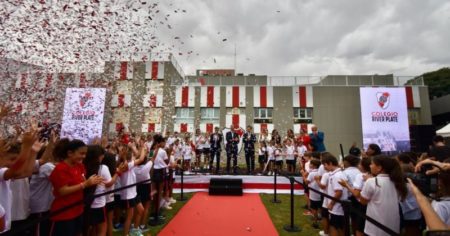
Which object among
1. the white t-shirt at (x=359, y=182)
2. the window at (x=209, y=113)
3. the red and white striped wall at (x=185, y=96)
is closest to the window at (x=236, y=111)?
the window at (x=209, y=113)

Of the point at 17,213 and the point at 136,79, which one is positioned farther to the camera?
the point at 136,79

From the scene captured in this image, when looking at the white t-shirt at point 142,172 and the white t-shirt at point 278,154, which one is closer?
the white t-shirt at point 142,172

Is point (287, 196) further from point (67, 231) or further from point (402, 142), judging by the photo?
point (402, 142)

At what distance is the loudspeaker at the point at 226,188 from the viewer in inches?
356

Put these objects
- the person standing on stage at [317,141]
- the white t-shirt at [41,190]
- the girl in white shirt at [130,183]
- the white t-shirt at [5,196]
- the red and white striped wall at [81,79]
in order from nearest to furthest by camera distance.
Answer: the white t-shirt at [5,196], the white t-shirt at [41,190], the girl in white shirt at [130,183], the person standing on stage at [317,141], the red and white striped wall at [81,79]

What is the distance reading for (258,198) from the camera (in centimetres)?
863

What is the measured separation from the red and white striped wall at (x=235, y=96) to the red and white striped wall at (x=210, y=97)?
77cm

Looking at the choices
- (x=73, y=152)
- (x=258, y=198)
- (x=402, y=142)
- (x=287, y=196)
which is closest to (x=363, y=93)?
(x=402, y=142)

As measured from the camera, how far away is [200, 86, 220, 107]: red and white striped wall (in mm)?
19312

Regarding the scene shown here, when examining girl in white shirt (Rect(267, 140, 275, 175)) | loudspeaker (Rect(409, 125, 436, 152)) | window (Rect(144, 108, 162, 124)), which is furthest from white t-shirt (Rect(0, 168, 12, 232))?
loudspeaker (Rect(409, 125, 436, 152))

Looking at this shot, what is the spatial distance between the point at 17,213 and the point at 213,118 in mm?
16606

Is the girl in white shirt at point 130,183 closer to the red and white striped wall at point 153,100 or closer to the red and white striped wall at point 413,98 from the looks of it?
the red and white striped wall at point 153,100

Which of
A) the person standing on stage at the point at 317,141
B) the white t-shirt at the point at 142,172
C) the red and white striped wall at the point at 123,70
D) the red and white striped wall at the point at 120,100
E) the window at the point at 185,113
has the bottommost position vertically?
the white t-shirt at the point at 142,172

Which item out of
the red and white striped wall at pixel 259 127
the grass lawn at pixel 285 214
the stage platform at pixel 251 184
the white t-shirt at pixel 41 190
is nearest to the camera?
the white t-shirt at pixel 41 190
